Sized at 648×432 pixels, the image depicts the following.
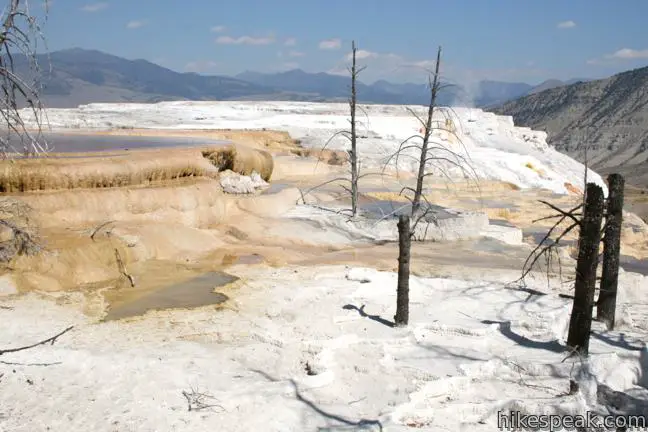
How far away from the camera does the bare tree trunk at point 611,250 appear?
7887 millimetres

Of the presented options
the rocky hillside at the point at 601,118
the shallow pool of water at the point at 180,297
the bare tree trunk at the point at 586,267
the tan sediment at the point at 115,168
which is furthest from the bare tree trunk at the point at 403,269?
the rocky hillside at the point at 601,118

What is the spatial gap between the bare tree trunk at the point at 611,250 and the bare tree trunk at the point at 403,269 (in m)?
2.59

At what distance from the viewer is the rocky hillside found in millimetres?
74494

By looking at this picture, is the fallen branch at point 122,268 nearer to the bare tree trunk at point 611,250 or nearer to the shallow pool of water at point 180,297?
the shallow pool of water at point 180,297

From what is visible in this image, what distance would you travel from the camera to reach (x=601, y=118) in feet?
285

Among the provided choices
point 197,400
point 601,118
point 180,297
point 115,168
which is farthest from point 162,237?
point 601,118

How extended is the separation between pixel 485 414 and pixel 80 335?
5.03 metres

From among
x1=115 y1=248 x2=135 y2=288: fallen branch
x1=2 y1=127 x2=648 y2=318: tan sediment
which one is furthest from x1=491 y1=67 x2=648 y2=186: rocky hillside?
x1=115 y1=248 x2=135 y2=288: fallen branch

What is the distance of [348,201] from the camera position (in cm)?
1872

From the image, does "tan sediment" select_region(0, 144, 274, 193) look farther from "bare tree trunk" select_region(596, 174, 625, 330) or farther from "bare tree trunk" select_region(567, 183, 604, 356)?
"bare tree trunk" select_region(596, 174, 625, 330)

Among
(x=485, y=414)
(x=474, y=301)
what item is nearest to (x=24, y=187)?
(x=474, y=301)

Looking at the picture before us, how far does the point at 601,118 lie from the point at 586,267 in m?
89.8

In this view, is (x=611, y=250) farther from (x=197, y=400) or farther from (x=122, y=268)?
(x=122, y=268)

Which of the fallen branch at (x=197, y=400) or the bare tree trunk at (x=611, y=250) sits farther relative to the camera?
the bare tree trunk at (x=611, y=250)
